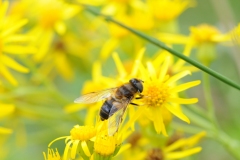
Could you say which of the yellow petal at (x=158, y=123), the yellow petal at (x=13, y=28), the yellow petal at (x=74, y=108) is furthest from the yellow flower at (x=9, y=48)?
the yellow petal at (x=158, y=123)

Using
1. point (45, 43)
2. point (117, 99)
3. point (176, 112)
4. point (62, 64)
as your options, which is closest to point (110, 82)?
point (117, 99)

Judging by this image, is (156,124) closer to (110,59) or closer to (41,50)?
(41,50)

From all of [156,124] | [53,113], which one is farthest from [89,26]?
[156,124]

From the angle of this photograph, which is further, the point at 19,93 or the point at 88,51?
the point at 88,51

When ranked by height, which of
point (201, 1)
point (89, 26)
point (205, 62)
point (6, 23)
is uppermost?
point (201, 1)

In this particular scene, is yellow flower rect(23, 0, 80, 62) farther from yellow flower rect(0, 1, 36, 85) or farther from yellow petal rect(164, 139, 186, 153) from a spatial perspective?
yellow petal rect(164, 139, 186, 153)

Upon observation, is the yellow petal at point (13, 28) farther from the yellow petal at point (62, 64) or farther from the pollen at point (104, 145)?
the pollen at point (104, 145)

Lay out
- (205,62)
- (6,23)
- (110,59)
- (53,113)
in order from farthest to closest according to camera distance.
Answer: (110,59), (53,113), (6,23), (205,62)

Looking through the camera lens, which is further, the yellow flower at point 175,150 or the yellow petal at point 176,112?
Result: the yellow flower at point 175,150
